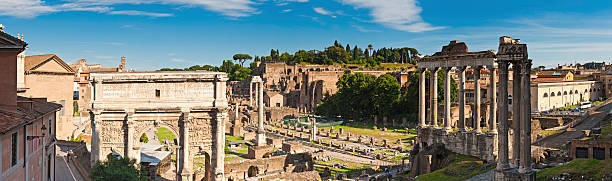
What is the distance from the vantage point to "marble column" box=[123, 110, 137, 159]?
22.2 m

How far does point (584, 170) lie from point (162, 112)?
1875 centimetres

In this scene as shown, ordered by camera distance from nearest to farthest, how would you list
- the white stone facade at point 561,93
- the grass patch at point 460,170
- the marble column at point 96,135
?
the grass patch at point 460,170 < the marble column at point 96,135 < the white stone facade at point 561,93

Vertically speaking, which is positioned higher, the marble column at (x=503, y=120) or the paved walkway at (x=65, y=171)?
the marble column at (x=503, y=120)

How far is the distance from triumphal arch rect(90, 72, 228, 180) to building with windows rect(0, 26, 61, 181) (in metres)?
5.40

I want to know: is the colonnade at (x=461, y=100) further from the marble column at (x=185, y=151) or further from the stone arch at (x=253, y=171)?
the marble column at (x=185, y=151)

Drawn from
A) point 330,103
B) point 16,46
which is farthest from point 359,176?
point 330,103

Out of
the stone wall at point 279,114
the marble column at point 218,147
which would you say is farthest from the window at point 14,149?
the stone wall at point 279,114

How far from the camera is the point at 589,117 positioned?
35500 mm

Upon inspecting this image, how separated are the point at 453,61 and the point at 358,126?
31439 mm

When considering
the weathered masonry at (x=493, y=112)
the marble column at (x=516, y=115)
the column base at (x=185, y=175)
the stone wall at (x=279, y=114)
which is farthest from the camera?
the stone wall at (x=279, y=114)

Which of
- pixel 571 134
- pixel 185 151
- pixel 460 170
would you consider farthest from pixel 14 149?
pixel 571 134

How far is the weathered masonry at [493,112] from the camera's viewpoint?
1451 centimetres

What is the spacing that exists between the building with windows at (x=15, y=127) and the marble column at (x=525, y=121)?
15.2m

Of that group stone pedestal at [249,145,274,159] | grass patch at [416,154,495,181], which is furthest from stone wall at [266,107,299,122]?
grass patch at [416,154,495,181]
